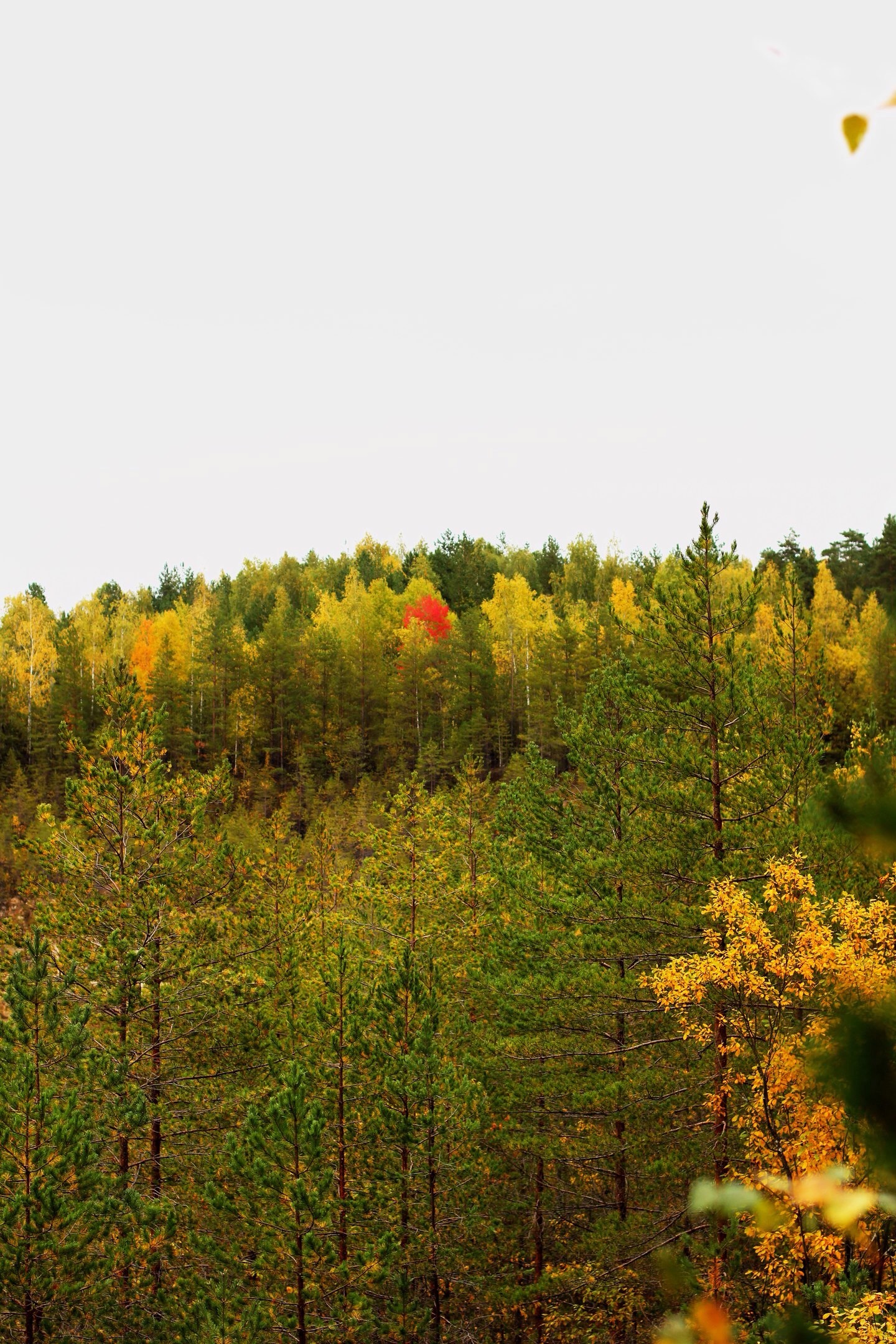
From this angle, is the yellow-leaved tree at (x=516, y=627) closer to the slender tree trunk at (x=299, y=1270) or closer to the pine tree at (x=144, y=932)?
the pine tree at (x=144, y=932)

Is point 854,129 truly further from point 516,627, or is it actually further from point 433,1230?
point 516,627

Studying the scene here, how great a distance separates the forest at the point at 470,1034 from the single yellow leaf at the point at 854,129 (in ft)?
23.6

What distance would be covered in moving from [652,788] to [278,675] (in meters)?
39.2

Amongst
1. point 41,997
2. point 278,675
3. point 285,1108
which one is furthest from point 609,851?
point 278,675

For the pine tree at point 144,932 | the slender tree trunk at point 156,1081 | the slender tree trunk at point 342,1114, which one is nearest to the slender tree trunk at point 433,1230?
the slender tree trunk at point 342,1114

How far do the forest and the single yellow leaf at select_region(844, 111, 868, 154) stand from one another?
719cm

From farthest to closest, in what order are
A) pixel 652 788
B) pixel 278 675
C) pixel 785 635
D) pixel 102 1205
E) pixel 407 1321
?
pixel 278 675, pixel 785 635, pixel 652 788, pixel 407 1321, pixel 102 1205

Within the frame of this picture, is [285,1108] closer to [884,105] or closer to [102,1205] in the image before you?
[102,1205]

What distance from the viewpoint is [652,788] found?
40.3ft

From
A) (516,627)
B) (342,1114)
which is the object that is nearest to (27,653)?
(516,627)

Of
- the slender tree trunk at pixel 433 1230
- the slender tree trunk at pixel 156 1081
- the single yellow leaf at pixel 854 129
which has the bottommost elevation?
the slender tree trunk at pixel 433 1230

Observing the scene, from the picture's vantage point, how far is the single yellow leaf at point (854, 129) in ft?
2.76

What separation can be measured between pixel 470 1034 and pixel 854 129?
1461 centimetres

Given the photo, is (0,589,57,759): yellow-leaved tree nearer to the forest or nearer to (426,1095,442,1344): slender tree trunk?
the forest
